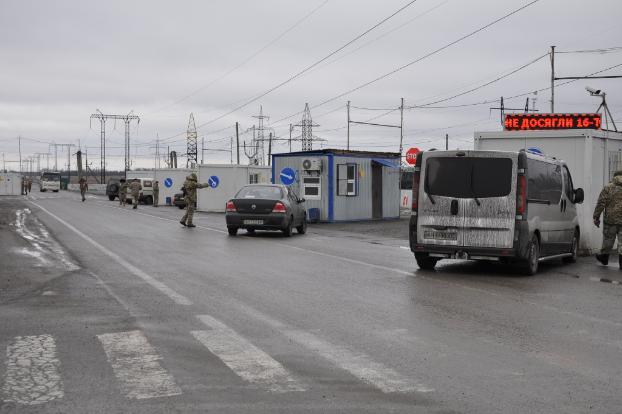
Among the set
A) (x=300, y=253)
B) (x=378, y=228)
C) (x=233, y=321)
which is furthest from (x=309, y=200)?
(x=233, y=321)

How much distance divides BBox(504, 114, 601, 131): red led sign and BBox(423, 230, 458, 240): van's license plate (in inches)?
269

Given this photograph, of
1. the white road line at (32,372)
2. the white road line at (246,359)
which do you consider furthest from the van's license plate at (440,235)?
the white road line at (32,372)

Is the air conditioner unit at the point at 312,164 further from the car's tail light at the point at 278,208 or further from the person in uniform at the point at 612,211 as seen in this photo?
the person in uniform at the point at 612,211

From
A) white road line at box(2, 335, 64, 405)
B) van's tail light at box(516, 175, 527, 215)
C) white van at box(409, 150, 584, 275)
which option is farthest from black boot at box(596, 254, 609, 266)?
white road line at box(2, 335, 64, 405)

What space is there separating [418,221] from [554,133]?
5.83 meters

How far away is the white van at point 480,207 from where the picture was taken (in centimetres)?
1295

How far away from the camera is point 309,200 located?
32594 mm

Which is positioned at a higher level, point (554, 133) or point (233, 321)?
point (554, 133)

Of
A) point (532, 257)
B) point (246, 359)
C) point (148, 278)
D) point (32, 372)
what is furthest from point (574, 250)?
point (32, 372)

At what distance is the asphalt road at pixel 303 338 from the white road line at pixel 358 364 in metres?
0.02

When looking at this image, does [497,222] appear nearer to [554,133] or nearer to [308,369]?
[554,133]

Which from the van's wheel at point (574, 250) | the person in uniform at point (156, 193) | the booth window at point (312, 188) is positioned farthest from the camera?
the person in uniform at point (156, 193)

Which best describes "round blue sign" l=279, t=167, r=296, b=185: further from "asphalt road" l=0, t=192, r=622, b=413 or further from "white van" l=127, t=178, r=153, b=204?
"white van" l=127, t=178, r=153, b=204

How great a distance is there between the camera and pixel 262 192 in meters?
23.5
